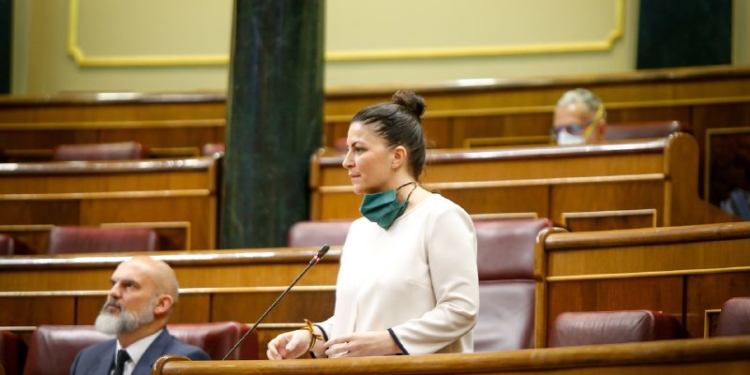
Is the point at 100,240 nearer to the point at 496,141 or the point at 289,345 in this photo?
the point at 289,345

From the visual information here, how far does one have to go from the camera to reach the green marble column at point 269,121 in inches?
101

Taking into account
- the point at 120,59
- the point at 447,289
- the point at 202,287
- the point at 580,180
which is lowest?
the point at 202,287

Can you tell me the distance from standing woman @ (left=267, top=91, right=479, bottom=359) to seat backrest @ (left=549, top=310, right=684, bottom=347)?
0.92 feet

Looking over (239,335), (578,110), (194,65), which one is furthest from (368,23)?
(239,335)

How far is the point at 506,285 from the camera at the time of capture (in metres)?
1.93

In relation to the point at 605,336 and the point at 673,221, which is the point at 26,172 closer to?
the point at 673,221

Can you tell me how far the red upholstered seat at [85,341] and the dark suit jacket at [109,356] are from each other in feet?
0.11

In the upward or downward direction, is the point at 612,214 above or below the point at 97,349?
above

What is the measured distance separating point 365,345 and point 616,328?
1.42ft

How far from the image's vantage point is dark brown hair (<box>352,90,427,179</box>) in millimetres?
1385

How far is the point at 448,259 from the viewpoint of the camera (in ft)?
4.30

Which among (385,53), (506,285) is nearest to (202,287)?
(506,285)

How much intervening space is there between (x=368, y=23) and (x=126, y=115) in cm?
87

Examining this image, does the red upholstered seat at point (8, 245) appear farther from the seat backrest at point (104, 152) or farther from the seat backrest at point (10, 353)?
the seat backrest at point (104, 152)
